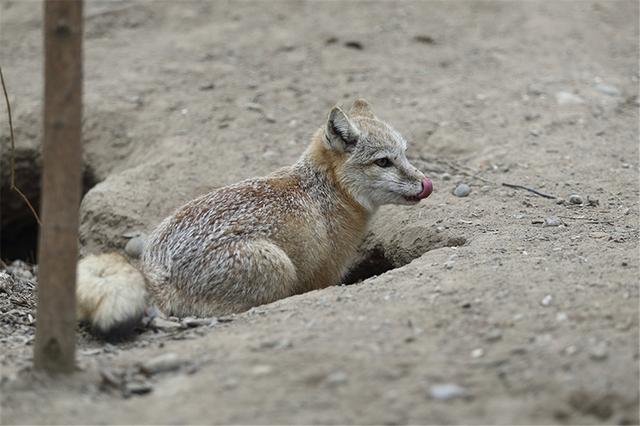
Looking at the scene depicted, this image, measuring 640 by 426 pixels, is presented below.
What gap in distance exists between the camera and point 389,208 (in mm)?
9023

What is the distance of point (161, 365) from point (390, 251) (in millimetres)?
3554

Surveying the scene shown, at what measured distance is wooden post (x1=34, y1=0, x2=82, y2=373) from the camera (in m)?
4.94

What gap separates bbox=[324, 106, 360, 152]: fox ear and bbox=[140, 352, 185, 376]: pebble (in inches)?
125

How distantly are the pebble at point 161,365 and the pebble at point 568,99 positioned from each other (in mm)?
6951

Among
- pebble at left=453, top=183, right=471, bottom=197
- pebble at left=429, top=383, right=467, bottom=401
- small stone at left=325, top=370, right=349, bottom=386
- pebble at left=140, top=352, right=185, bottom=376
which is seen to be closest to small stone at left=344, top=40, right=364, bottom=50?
pebble at left=453, top=183, right=471, bottom=197

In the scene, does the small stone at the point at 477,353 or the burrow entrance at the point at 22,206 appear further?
the burrow entrance at the point at 22,206

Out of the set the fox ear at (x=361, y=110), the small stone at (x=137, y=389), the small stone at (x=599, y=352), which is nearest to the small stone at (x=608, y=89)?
the fox ear at (x=361, y=110)

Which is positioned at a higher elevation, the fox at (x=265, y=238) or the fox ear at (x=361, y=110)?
the fox ear at (x=361, y=110)

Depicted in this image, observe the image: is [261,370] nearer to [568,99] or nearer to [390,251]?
[390,251]

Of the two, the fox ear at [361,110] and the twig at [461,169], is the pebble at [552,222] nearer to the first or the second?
the twig at [461,169]

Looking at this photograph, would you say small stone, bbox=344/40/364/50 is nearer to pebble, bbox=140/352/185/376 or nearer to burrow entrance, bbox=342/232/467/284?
burrow entrance, bbox=342/232/467/284

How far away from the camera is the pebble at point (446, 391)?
187 inches

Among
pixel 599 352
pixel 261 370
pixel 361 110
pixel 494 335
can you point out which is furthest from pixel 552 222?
pixel 261 370

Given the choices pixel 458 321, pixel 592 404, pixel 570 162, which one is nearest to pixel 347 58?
pixel 570 162
